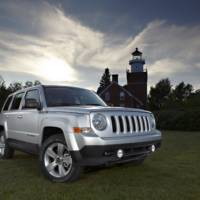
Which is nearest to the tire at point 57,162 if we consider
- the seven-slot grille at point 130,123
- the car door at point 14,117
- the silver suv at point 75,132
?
the silver suv at point 75,132

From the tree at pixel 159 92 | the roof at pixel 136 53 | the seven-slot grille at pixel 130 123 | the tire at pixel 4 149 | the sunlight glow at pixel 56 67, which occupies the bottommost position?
the tire at pixel 4 149

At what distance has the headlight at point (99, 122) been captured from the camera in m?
4.00

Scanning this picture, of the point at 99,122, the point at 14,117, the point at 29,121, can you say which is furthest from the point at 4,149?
the point at 99,122

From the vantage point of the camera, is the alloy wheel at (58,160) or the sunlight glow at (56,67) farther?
the sunlight glow at (56,67)

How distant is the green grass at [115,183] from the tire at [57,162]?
145mm

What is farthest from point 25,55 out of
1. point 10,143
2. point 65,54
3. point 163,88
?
point 163,88

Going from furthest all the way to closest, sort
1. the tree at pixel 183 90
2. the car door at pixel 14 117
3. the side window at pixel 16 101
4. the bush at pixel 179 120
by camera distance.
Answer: the tree at pixel 183 90, the bush at pixel 179 120, the side window at pixel 16 101, the car door at pixel 14 117

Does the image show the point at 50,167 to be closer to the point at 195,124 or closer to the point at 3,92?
the point at 195,124

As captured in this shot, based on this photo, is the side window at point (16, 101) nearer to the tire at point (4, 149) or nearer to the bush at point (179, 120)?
the tire at point (4, 149)

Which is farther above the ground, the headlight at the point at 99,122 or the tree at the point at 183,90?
the tree at the point at 183,90

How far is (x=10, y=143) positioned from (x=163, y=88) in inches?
2969

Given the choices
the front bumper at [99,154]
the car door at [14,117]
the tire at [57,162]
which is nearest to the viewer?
the front bumper at [99,154]

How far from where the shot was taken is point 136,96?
46156 mm

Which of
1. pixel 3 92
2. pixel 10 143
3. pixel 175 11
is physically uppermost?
pixel 175 11
